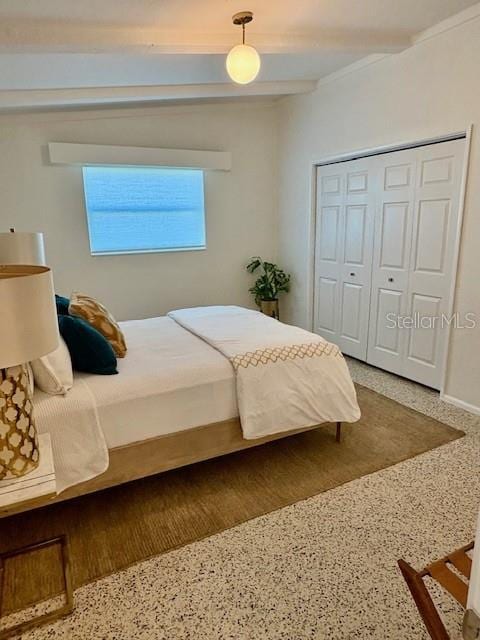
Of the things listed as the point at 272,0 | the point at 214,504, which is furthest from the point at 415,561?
the point at 272,0

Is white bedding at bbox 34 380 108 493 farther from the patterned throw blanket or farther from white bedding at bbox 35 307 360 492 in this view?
the patterned throw blanket

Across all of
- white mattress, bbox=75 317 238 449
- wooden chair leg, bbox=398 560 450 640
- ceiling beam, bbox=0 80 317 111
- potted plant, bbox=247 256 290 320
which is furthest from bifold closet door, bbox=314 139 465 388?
wooden chair leg, bbox=398 560 450 640

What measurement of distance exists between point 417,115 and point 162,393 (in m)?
2.90

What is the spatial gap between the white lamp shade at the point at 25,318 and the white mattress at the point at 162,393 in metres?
0.75

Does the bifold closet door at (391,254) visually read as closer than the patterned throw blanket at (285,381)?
No

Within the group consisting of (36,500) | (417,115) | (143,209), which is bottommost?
(36,500)

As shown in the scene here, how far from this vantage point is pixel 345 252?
4.12m

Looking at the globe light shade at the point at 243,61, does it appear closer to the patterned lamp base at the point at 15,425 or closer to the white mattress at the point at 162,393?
the white mattress at the point at 162,393

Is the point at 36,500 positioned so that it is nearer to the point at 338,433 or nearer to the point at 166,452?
the point at 166,452

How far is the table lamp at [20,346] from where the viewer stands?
113 cm

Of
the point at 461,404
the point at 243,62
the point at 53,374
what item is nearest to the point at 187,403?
the point at 53,374

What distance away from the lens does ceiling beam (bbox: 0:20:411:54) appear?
7.41ft

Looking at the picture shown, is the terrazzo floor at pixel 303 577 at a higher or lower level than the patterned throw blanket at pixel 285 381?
lower

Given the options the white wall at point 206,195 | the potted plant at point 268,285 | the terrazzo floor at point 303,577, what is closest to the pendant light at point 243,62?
the white wall at point 206,195
